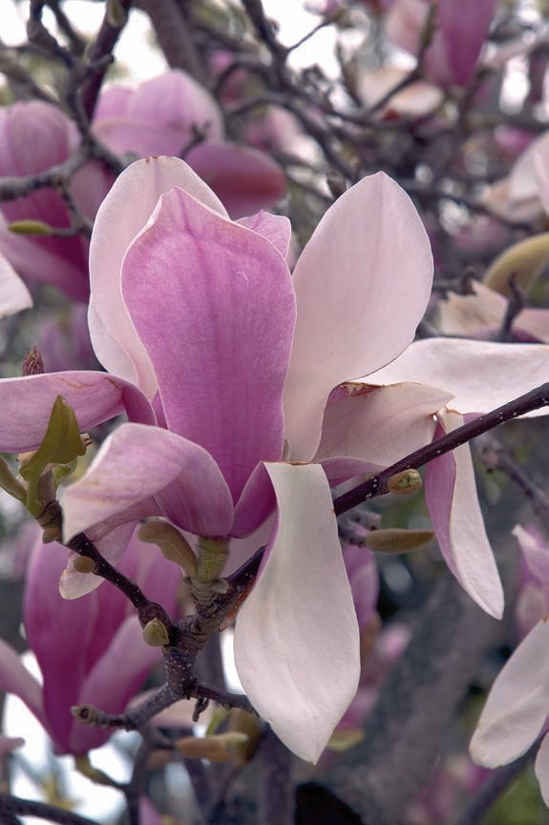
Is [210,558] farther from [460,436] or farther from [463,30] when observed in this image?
[463,30]

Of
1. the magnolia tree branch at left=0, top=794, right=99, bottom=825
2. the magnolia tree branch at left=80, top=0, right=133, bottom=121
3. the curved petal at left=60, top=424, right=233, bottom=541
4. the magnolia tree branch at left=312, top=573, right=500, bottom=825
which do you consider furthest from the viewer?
the magnolia tree branch at left=312, top=573, right=500, bottom=825

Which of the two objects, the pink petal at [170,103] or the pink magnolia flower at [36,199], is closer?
the pink magnolia flower at [36,199]

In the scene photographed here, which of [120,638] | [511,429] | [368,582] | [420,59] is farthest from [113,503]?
[511,429]

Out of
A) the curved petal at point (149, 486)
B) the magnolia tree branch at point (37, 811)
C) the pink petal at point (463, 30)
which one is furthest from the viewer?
the pink petal at point (463, 30)

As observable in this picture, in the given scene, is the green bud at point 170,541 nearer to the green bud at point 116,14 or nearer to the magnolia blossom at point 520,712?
the magnolia blossom at point 520,712

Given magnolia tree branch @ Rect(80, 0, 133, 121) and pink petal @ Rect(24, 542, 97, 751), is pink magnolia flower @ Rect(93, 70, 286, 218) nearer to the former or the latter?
magnolia tree branch @ Rect(80, 0, 133, 121)

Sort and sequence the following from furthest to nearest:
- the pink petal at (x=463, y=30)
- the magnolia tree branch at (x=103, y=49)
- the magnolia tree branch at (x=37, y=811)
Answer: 1. the pink petal at (x=463, y=30)
2. the magnolia tree branch at (x=103, y=49)
3. the magnolia tree branch at (x=37, y=811)

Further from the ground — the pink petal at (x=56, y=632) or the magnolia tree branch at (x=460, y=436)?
the magnolia tree branch at (x=460, y=436)

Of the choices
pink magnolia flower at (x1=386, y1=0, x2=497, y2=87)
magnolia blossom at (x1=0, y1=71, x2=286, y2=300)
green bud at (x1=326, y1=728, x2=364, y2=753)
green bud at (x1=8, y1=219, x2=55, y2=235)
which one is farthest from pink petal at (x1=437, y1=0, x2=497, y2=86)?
green bud at (x1=326, y1=728, x2=364, y2=753)

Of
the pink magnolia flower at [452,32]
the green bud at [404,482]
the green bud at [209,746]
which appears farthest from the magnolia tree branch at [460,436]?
the pink magnolia flower at [452,32]
